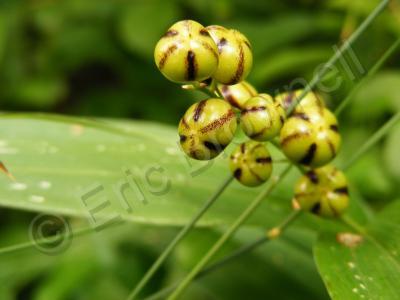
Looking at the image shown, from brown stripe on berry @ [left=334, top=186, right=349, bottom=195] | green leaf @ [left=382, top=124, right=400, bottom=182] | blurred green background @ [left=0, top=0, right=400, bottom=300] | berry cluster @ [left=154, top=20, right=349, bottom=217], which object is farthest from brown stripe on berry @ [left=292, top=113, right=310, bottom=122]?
green leaf @ [left=382, top=124, right=400, bottom=182]

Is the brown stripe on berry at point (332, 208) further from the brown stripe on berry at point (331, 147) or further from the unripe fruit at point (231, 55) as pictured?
the unripe fruit at point (231, 55)

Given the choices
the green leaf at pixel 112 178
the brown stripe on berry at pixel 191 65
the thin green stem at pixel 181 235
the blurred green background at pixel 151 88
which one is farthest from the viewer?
the blurred green background at pixel 151 88

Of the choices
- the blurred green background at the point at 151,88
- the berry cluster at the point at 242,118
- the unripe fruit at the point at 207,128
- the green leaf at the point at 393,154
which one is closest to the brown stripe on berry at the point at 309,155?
the berry cluster at the point at 242,118

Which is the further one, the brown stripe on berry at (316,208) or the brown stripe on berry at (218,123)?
the brown stripe on berry at (316,208)

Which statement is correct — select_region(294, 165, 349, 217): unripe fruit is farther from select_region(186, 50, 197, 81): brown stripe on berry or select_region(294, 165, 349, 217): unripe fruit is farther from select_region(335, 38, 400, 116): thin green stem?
select_region(186, 50, 197, 81): brown stripe on berry

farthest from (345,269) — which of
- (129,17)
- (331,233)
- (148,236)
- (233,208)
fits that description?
(129,17)

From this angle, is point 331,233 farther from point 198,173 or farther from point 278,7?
point 278,7

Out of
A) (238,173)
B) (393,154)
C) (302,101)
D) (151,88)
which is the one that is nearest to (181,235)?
(238,173)
